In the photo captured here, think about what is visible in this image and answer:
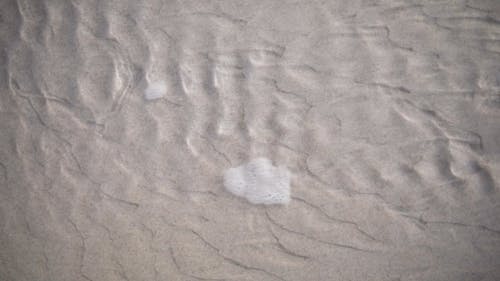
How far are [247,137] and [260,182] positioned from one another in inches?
9.3

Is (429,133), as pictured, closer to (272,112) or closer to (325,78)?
(325,78)

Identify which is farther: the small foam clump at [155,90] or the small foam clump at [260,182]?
the small foam clump at [155,90]

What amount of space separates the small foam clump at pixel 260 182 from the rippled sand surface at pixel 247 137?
42 millimetres

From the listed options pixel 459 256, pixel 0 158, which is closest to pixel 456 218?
pixel 459 256

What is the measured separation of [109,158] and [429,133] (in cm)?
157

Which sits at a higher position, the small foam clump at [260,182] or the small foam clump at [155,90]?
the small foam clump at [155,90]

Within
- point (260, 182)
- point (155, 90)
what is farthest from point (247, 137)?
point (155, 90)

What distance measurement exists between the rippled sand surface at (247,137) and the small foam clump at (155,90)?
0.04 ft

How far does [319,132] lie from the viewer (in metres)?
2.00

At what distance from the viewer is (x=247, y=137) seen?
79.0 inches

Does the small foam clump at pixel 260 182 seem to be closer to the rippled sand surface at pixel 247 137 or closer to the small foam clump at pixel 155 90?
the rippled sand surface at pixel 247 137

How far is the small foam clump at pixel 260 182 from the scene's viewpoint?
6.26 ft

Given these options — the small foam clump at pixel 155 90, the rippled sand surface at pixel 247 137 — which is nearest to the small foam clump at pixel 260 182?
the rippled sand surface at pixel 247 137

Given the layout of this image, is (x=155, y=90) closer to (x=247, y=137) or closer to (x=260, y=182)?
(x=247, y=137)
